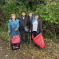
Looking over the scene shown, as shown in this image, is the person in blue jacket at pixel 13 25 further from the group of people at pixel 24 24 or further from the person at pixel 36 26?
the person at pixel 36 26

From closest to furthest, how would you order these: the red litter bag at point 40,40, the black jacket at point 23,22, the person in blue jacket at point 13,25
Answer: the red litter bag at point 40,40 < the person in blue jacket at point 13,25 < the black jacket at point 23,22

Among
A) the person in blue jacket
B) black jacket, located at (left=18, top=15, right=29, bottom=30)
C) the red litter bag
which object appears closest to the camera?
the red litter bag

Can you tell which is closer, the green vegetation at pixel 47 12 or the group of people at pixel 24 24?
the group of people at pixel 24 24

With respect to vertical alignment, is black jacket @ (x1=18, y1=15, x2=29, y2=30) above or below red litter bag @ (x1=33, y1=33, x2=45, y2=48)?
above

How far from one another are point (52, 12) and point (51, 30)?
1.32 meters

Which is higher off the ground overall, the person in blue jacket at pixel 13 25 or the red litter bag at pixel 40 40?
the person in blue jacket at pixel 13 25

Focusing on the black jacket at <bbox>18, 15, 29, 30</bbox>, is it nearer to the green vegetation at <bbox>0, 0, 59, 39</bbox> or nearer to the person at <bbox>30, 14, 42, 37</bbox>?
the person at <bbox>30, 14, 42, 37</bbox>

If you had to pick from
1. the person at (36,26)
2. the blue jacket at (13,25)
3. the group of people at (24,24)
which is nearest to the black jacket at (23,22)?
the group of people at (24,24)

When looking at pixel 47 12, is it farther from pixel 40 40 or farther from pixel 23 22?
pixel 40 40

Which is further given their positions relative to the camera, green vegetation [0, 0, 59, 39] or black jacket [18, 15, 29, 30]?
green vegetation [0, 0, 59, 39]

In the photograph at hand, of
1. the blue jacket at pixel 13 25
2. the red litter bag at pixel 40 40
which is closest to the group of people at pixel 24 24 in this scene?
the blue jacket at pixel 13 25

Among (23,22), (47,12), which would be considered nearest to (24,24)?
(23,22)

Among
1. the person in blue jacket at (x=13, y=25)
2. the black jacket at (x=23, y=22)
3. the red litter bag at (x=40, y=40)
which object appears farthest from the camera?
the black jacket at (x=23, y=22)

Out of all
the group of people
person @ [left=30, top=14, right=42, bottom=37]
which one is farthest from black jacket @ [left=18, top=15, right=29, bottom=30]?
person @ [left=30, top=14, right=42, bottom=37]
